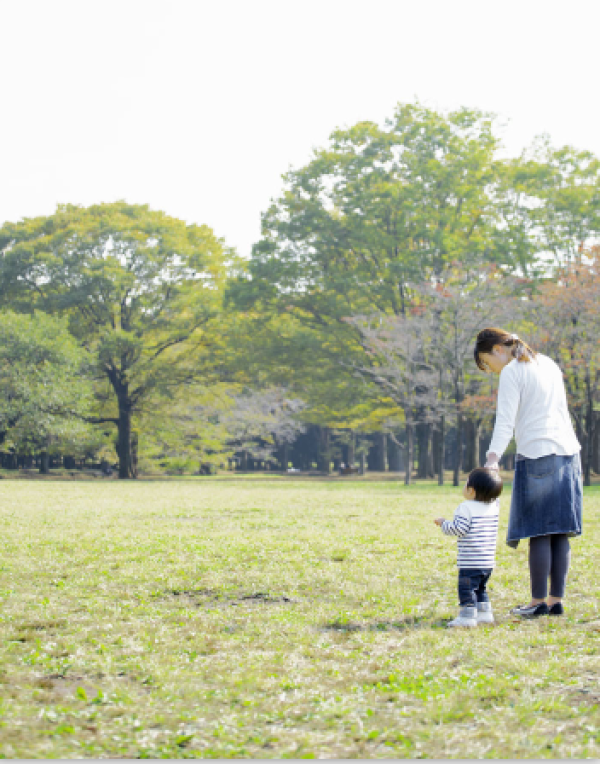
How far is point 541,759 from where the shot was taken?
2760mm

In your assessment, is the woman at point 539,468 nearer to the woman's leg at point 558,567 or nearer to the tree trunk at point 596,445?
the woman's leg at point 558,567

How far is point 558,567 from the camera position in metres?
5.25

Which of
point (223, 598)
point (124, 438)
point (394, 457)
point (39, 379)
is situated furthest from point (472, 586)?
point (394, 457)

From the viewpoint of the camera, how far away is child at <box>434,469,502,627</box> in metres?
5.01

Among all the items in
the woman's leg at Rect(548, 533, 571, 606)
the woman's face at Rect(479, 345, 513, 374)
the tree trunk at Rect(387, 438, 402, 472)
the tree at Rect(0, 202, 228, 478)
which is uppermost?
the tree at Rect(0, 202, 228, 478)

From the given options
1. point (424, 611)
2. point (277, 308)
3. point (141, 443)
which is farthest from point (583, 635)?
point (141, 443)

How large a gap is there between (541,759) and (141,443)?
38131mm

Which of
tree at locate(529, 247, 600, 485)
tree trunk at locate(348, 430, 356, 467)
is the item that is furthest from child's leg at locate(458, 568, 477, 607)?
tree trunk at locate(348, 430, 356, 467)

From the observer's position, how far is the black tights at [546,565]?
5.21 m

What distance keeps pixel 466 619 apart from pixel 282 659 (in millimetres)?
1365

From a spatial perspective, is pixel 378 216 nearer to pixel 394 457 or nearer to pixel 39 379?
pixel 39 379

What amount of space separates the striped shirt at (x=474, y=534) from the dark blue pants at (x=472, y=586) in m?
0.04

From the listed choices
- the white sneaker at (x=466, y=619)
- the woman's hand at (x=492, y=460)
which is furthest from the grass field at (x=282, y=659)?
the woman's hand at (x=492, y=460)

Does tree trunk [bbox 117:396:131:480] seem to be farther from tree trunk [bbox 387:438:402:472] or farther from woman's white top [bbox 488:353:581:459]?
woman's white top [bbox 488:353:581:459]
